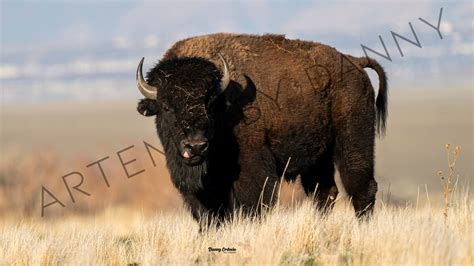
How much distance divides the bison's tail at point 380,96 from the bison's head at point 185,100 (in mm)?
2896

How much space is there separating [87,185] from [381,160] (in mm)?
18520

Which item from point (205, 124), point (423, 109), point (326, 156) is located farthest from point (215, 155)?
point (423, 109)

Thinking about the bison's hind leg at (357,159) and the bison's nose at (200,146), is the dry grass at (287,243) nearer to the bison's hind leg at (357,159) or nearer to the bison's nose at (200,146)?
the bison's nose at (200,146)

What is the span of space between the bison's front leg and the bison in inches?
0.5

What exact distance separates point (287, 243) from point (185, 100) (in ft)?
7.88

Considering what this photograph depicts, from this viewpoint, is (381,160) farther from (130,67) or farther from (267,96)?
(130,67)

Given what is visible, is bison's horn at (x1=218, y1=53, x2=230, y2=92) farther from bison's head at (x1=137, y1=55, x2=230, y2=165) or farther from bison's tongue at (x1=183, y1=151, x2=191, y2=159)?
bison's tongue at (x1=183, y1=151, x2=191, y2=159)

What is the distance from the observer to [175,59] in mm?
11000

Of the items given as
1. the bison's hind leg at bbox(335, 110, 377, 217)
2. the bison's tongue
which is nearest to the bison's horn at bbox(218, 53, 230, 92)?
the bison's tongue

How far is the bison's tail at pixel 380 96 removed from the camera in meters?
13.0

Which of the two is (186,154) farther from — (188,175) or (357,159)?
(357,159)

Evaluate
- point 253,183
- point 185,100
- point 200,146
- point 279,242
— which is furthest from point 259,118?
point 279,242

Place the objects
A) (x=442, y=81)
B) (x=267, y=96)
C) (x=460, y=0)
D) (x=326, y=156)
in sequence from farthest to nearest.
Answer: (x=460, y=0) < (x=442, y=81) < (x=326, y=156) < (x=267, y=96)

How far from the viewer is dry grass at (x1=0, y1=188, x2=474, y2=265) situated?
7.89 meters
